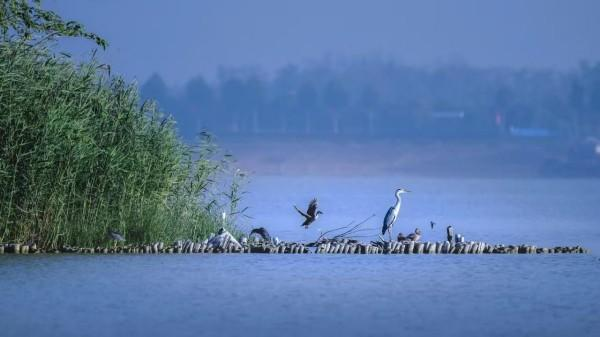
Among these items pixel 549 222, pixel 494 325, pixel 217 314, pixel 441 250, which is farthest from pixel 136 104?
pixel 549 222

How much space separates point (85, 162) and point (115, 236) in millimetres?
1249

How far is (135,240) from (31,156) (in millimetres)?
2416

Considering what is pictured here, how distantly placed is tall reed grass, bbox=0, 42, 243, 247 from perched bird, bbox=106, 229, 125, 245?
0.21m

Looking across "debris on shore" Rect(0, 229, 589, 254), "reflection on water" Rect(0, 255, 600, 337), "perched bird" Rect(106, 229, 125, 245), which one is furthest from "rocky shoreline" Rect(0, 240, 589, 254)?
"reflection on water" Rect(0, 255, 600, 337)

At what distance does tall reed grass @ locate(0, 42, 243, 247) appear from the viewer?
2278cm

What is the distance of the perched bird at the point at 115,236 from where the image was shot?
23.1 m

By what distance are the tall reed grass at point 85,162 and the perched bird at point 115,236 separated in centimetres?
21

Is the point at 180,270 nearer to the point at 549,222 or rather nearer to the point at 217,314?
the point at 217,314

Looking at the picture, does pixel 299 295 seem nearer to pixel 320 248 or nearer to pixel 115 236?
pixel 115 236

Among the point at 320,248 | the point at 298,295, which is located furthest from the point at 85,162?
the point at 298,295

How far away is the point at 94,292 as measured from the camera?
19.2 meters

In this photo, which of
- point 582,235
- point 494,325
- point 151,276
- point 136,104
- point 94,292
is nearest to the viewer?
point 494,325

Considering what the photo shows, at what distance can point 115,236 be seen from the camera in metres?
23.2

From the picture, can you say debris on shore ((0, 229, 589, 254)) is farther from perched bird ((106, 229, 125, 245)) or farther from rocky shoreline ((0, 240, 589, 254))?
perched bird ((106, 229, 125, 245))
